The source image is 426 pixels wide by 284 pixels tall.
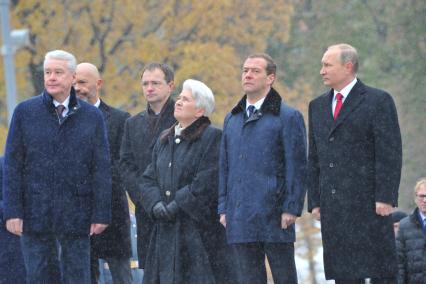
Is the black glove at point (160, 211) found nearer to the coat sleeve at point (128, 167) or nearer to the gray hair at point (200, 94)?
the coat sleeve at point (128, 167)

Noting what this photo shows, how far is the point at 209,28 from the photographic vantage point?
27.3 m

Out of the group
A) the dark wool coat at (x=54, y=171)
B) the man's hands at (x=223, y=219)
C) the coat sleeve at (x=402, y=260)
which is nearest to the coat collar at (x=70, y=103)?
the dark wool coat at (x=54, y=171)

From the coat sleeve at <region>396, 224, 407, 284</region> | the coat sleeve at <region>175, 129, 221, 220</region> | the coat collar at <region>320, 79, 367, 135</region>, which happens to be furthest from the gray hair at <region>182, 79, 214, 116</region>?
the coat sleeve at <region>396, 224, 407, 284</region>

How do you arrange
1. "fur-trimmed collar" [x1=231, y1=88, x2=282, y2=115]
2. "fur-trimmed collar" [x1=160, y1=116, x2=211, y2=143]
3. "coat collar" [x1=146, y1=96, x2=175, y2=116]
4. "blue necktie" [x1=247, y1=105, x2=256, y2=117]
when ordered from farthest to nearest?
"coat collar" [x1=146, y1=96, x2=175, y2=116] < "fur-trimmed collar" [x1=160, y1=116, x2=211, y2=143] < "blue necktie" [x1=247, y1=105, x2=256, y2=117] < "fur-trimmed collar" [x1=231, y1=88, x2=282, y2=115]

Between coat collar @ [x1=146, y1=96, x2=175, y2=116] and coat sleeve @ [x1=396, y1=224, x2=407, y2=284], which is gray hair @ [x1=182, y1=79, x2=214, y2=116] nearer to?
coat collar @ [x1=146, y1=96, x2=175, y2=116]

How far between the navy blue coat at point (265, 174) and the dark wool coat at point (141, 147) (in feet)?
3.53

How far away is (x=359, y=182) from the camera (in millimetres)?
9953

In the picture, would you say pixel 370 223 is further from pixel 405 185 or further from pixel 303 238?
pixel 405 185

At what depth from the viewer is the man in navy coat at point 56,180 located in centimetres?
980

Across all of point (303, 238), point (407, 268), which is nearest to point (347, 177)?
point (407, 268)

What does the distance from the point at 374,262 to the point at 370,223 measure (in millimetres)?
294

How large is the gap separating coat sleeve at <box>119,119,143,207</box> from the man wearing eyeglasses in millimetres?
3589

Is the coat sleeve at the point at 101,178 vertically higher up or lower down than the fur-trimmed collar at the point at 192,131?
lower down

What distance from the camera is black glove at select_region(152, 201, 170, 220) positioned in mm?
10484
